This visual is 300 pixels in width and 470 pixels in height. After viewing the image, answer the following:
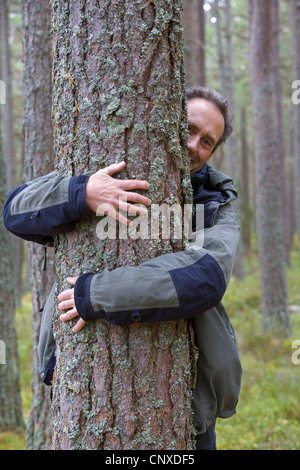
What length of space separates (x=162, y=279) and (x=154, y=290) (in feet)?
0.18

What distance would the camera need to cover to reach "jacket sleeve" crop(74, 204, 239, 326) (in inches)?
70.2

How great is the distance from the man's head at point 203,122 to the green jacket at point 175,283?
178 millimetres

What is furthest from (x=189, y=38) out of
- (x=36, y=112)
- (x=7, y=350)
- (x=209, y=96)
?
(x=7, y=350)

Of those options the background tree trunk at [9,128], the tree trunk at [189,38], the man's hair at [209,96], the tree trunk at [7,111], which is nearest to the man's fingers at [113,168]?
the man's hair at [209,96]

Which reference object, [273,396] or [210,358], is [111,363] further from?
[273,396]

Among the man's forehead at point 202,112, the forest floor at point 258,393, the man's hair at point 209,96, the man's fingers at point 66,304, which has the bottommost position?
the forest floor at point 258,393

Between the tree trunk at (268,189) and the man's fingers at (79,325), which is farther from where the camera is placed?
the tree trunk at (268,189)

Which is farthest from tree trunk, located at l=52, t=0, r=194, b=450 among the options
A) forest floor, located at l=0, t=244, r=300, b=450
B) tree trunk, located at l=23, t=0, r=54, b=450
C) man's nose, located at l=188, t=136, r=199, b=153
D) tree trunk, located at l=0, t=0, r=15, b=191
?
tree trunk, located at l=0, t=0, r=15, b=191

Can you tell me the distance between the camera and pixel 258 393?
6.17m

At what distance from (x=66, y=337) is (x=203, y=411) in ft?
2.51

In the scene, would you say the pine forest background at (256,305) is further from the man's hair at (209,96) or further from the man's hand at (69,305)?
the man's hand at (69,305)

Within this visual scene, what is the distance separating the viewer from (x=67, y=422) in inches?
77.7

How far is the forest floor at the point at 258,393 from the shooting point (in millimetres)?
4918

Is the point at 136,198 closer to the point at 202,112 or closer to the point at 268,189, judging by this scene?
the point at 202,112
